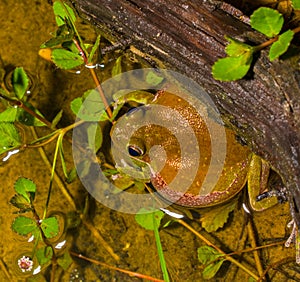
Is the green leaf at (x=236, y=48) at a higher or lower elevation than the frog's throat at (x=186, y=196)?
higher

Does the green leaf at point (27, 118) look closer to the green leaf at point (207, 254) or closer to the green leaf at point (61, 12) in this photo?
the green leaf at point (61, 12)

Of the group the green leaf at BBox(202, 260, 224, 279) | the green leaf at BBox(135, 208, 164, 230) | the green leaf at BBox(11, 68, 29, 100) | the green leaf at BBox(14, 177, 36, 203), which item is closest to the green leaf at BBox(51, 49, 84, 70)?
the green leaf at BBox(11, 68, 29, 100)

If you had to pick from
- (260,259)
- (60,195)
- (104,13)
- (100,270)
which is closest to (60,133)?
(60,195)

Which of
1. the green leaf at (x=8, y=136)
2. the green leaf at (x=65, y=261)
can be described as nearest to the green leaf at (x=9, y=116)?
the green leaf at (x=8, y=136)

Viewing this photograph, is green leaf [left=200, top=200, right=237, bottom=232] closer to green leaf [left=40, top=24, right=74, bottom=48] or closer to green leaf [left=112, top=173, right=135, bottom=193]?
green leaf [left=112, top=173, right=135, bottom=193]

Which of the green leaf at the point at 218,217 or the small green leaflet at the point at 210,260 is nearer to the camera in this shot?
→ the small green leaflet at the point at 210,260

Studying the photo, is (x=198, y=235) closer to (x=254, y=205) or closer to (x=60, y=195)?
(x=254, y=205)
